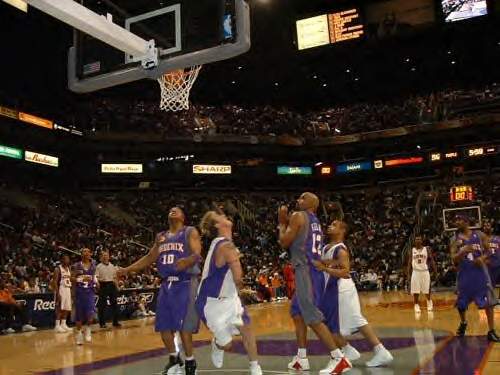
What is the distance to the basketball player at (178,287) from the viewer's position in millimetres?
6801

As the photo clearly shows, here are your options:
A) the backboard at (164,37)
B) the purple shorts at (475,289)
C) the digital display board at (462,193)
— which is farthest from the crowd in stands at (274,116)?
the purple shorts at (475,289)

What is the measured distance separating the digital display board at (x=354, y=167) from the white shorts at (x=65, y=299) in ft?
90.8

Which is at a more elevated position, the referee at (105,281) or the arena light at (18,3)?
the arena light at (18,3)

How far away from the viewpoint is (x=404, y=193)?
38156mm

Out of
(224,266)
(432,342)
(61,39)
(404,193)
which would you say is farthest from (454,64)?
(224,266)

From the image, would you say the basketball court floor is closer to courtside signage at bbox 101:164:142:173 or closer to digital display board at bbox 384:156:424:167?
courtside signage at bbox 101:164:142:173

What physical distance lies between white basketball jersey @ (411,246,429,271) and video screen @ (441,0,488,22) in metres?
15.9

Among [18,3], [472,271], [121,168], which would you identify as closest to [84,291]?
[18,3]

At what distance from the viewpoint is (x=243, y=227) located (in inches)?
1423

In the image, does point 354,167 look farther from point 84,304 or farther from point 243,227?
point 84,304

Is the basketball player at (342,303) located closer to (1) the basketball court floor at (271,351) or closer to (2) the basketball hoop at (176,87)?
(1) the basketball court floor at (271,351)

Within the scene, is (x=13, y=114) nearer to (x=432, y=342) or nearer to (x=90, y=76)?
(x=90, y=76)

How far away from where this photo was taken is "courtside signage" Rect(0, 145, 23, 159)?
2909 cm

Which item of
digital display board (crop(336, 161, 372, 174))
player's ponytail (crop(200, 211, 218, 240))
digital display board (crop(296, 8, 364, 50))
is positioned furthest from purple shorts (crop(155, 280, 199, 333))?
digital display board (crop(336, 161, 372, 174))
